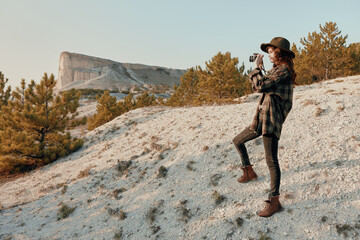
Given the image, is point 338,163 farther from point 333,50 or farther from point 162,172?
point 333,50

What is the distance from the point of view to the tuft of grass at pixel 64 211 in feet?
16.7

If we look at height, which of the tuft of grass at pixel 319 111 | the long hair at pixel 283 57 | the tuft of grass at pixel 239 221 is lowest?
the tuft of grass at pixel 239 221

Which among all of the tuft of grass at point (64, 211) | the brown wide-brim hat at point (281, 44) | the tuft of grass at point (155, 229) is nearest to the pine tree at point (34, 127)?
the tuft of grass at point (64, 211)

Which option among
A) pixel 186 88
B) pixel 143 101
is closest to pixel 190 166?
pixel 143 101

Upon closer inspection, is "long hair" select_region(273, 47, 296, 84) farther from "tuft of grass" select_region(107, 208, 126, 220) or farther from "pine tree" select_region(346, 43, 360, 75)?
"pine tree" select_region(346, 43, 360, 75)

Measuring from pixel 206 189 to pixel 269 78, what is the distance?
8.84 ft

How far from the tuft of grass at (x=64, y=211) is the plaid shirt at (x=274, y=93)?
5216 millimetres

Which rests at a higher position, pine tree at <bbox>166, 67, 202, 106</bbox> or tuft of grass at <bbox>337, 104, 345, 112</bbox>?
pine tree at <bbox>166, 67, 202, 106</bbox>

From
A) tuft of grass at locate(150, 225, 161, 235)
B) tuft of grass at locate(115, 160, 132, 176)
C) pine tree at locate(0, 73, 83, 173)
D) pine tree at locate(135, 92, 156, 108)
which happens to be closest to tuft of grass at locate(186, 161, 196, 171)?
tuft of grass at locate(150, 225, 161, 235)

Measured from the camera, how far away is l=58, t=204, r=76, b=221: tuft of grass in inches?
200

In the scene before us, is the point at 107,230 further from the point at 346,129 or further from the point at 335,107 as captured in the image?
the point at 335,107

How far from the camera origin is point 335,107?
579cm

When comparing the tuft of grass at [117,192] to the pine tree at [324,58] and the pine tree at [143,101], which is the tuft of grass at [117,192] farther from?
the pine tree at [324,58]

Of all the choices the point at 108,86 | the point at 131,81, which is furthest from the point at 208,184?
the point at 131,81
